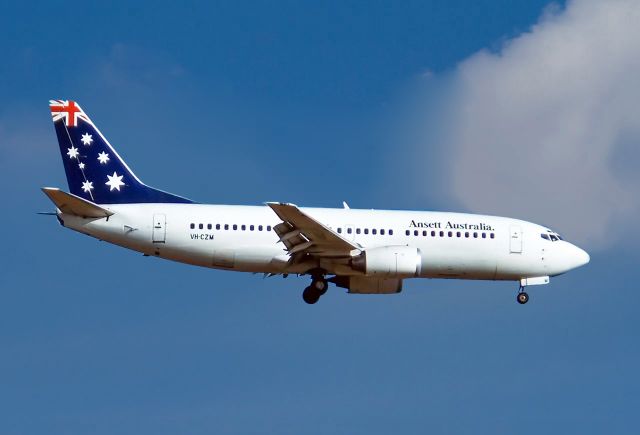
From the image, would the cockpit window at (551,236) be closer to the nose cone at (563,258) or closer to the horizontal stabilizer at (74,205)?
the nose cone at (563,258)

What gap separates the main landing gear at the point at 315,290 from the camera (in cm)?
6031

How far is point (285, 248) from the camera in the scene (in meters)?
59.3

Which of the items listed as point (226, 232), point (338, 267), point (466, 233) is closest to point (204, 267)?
point (226, 232)

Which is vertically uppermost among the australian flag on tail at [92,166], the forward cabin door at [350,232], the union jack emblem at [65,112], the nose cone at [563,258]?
the union jack emblem at [65,112]

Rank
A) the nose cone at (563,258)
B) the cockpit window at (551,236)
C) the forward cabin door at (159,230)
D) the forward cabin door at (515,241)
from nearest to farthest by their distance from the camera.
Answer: the forward cabin door at (159,230) → the forward cabin door at (515,241) → the nose cone at (563,258) → the cockpit window at (551,236)

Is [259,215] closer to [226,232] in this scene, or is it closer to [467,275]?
[226,232]

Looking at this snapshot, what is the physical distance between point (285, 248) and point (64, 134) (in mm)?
11325

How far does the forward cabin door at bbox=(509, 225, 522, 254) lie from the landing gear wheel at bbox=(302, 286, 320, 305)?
8.83 metres

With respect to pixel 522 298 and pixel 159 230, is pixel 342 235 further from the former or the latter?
pixel 522 298

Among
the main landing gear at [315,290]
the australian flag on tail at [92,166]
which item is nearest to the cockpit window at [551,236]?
the main landing gear at [315,290]

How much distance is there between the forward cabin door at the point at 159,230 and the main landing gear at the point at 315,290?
21.8 feet

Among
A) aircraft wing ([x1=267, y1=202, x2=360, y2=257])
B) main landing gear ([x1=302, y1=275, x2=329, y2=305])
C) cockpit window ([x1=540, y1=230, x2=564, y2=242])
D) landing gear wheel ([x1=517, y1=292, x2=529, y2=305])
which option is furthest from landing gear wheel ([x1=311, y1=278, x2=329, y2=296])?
cockpit window ([x1=540, y1=230, x2=564, y2=242])

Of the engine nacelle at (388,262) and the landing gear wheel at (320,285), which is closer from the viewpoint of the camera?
the engine nacelle at (388,262)

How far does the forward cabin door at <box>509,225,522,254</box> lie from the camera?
6159 cm
